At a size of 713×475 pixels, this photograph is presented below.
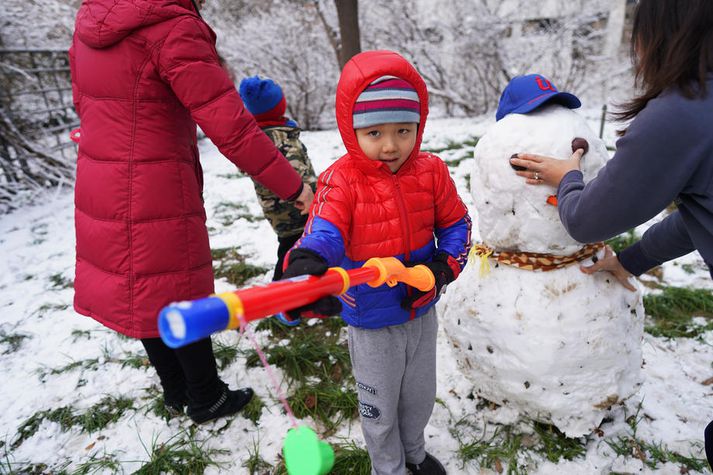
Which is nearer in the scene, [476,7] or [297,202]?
[297,202]

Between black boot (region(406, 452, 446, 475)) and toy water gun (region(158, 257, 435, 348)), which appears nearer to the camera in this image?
toy water gun (region(158, 257, 435, 348))

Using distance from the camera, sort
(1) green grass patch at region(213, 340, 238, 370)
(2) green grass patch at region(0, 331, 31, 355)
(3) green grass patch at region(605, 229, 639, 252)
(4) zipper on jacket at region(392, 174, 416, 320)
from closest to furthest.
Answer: (4) zipper on jacket at region(392, 174, 416, 320)
(1) green grass patch at region(213, 340, 238, 370)
(2) green grass patch at region(0, 331, 31, 355)
(3) green grass patch at region(605, 229, 639, 252)

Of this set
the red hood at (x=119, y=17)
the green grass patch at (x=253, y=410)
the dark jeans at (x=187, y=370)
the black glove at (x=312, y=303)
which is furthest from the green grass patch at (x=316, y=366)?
the red hood at (x=119, y=17)

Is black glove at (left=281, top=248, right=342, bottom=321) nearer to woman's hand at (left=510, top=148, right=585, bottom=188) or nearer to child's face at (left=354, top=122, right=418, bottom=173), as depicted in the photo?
child's face at (left=354, top=122, right=418, bottom=173)

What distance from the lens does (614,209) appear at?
111cm

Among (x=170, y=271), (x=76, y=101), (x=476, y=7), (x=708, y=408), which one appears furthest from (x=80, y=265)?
(x=476, y=7)

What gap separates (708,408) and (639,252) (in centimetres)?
107

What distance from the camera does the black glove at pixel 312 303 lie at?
3.09 feet

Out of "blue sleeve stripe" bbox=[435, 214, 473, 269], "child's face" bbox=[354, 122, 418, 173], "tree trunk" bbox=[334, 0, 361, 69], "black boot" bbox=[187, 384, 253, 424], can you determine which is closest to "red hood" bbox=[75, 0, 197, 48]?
"child's face" bbox=[354, 122, 418, 173]

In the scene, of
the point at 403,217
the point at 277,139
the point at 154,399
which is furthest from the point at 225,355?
the point at 403,217

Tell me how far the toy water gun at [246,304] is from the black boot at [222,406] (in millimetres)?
1481

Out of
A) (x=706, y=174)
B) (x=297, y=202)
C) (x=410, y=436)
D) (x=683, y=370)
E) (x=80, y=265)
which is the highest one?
(x=706, y=174)

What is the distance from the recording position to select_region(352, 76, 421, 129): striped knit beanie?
1271mm

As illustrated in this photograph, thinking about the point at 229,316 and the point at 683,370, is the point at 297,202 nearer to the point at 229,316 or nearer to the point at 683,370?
the point at 229,316
